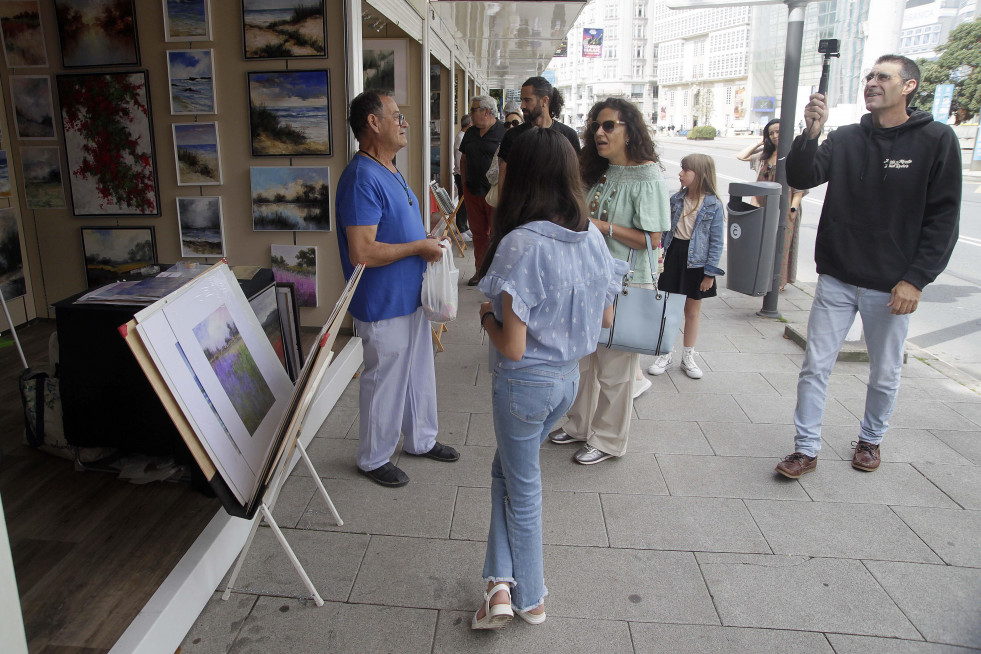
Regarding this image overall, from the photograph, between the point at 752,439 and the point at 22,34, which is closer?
the point at 752,439

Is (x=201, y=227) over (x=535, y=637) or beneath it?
over

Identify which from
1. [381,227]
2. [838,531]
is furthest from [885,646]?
[381,227]

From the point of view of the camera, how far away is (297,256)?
487 centimetres

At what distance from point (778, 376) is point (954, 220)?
208cm

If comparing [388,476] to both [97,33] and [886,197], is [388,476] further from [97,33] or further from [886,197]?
[97,33]

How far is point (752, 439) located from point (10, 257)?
4987 mm

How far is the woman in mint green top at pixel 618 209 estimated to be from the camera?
10.8 feet

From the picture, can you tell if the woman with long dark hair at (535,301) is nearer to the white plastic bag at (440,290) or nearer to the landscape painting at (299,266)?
the white plastic bag at (440,290)

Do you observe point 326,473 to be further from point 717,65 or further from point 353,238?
point 717,65

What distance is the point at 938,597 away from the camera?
2566mm

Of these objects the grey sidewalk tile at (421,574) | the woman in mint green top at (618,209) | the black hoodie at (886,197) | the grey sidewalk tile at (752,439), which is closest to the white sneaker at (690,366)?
the grey sidewalk tile at (752,439)

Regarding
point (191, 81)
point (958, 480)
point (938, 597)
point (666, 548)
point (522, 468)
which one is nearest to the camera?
point (522, 468)

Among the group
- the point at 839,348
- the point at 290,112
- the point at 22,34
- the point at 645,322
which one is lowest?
the point at 839,348

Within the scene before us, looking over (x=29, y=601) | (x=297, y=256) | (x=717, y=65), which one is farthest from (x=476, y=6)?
(x=717, y=65)
